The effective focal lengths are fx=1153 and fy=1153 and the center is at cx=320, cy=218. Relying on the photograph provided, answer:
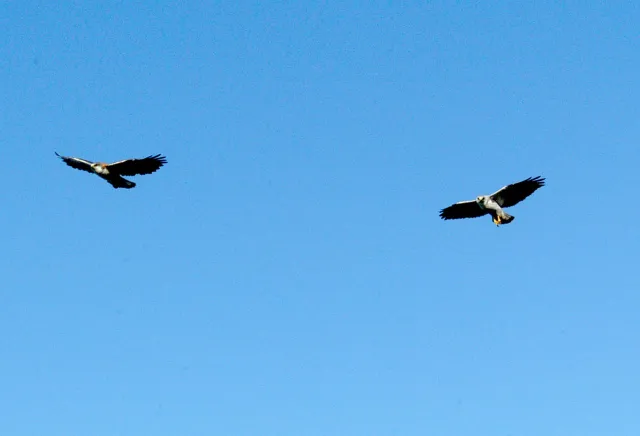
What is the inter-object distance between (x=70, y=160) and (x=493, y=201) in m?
14.1

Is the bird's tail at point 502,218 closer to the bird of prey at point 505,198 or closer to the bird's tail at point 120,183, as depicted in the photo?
the bird of prey at point 505,198

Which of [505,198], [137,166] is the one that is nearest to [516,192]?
[505,198]

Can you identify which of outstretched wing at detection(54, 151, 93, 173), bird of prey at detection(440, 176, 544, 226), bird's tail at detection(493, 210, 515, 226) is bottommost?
bird's tail at detection(493, 210, 515, 226)

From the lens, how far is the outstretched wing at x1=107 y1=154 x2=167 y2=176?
122 ft

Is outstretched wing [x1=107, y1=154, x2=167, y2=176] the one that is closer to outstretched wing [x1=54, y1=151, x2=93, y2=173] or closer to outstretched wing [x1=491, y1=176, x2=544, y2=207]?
outstretched wing [x1=54, y1=151, x2=93, y2=173]

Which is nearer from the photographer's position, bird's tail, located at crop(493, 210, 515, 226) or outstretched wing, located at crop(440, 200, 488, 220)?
bird's tail, located at crop(493, 210, 515, 226)

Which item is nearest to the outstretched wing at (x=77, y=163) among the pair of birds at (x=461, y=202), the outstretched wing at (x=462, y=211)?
the pair of birds at (x=461, y=202)

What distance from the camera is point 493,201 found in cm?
3616

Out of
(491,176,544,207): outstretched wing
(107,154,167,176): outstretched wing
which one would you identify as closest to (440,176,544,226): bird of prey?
(491,176,544,207): outstretched wing

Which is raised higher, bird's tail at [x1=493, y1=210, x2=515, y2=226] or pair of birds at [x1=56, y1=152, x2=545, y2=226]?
pair of birds at [x1=56, y1=152, x2=545, y2=226]

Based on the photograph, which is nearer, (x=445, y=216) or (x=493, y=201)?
(x=493, y=201)

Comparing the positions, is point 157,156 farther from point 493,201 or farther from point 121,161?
point 493,201

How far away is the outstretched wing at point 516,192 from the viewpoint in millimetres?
35719

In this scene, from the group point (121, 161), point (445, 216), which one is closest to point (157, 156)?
point (121, 161)
